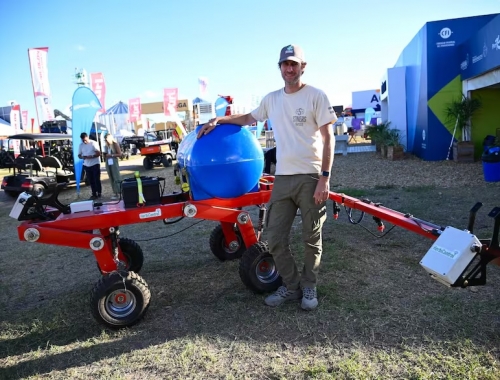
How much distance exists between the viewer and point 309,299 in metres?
3.19

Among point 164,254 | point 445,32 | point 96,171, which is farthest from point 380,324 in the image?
point 445,32

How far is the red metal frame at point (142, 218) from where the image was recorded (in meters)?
2.99

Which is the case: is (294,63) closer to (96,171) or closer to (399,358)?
(399,358)

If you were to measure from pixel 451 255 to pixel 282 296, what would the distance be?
1.43m

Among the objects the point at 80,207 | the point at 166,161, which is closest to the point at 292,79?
the point at 80,207

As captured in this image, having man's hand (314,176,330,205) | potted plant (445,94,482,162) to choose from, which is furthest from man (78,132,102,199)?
potted plant (445,94,482,162)

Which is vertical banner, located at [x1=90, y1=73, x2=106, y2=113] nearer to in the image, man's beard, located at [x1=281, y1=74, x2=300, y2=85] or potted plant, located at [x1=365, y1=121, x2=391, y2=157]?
potted plant, located at [x1=365, y1=121, x2=391, y2=157]

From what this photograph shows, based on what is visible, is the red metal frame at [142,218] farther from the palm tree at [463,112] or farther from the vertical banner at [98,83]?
the vertical banner at [98,83]

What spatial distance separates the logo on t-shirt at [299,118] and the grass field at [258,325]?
1.45 meters

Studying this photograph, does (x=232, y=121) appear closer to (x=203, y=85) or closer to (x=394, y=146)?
(x=394, y=146)

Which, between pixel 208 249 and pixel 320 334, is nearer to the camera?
pixel 320 334

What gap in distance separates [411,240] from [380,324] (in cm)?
209

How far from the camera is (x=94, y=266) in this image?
475 cm

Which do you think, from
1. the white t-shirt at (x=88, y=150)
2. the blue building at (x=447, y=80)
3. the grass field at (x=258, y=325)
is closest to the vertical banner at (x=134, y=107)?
the white t-shirt at (x=88, y=150)
